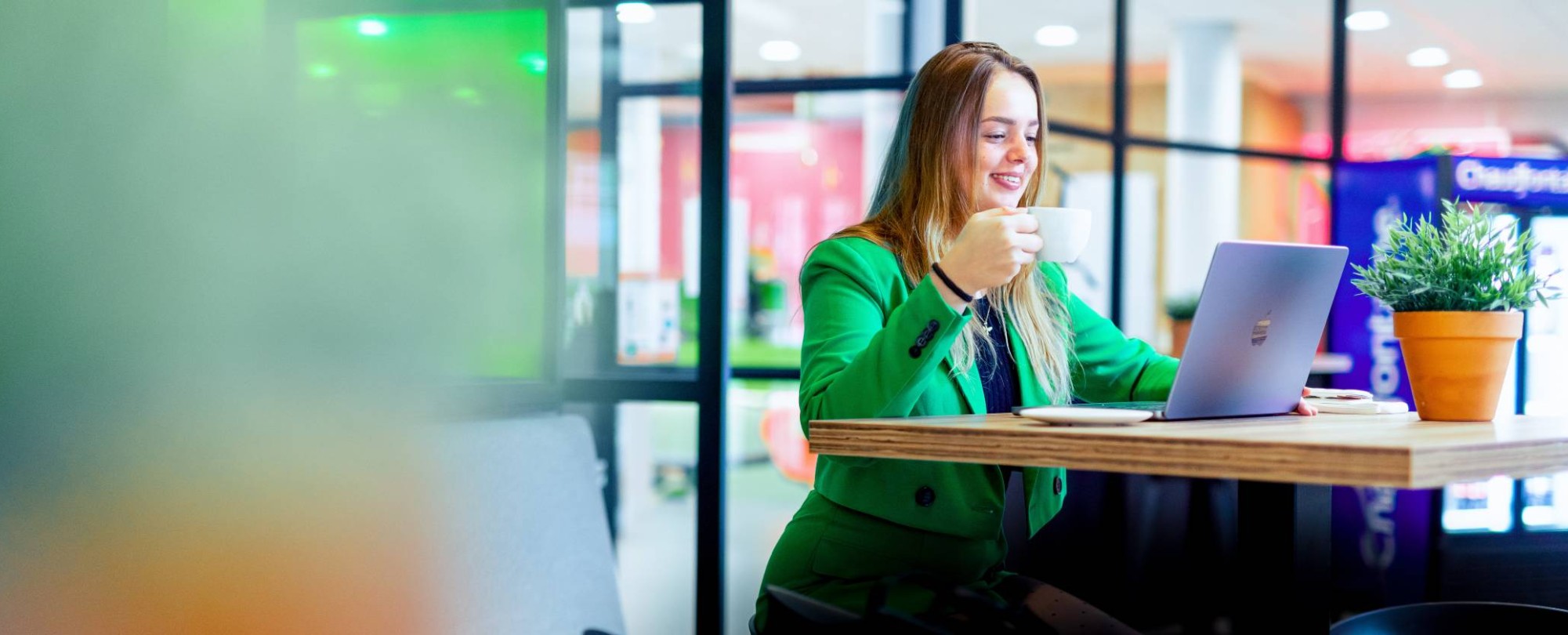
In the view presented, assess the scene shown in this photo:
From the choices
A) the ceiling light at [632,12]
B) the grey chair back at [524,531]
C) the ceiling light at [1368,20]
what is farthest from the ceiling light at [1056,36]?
the grey chair back at [524,531]

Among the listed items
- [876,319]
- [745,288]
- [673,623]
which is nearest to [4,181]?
[876,319]

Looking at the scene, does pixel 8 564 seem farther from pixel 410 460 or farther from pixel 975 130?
pixel 975 130

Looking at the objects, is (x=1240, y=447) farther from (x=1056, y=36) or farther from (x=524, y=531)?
(x=1056, y=36)

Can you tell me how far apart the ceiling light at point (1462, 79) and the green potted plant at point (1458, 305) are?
829 centimetres

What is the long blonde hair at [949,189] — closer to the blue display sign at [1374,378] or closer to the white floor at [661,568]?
the white floor at [661,568]

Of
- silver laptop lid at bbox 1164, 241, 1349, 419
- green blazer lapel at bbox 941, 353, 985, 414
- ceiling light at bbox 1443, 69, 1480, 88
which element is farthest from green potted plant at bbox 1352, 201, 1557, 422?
ceiling light at bbox 1443, 69, 1480, 88

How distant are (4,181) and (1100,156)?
14.5ft

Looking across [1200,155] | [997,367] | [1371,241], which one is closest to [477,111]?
[997,367]

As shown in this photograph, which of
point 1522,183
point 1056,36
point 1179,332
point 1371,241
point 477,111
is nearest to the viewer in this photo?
point 477,111

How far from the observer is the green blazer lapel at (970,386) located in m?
1.72

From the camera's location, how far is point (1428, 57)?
845 centimetres

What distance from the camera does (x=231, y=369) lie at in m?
1.77

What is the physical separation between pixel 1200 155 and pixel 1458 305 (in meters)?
5.83

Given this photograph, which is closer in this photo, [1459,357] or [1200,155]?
[1459,357]
